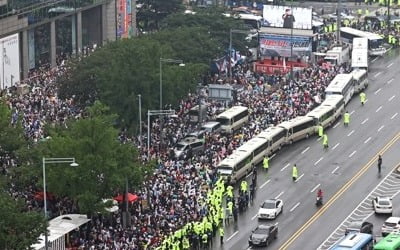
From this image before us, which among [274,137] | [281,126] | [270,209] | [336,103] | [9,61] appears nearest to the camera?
[270,209]

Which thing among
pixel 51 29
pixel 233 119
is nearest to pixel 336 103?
pixel 233 119

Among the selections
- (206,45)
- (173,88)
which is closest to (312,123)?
(173,88)

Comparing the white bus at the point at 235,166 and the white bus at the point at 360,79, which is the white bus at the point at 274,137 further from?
the white bus at the point at 360,79

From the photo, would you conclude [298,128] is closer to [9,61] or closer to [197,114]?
[197,114]

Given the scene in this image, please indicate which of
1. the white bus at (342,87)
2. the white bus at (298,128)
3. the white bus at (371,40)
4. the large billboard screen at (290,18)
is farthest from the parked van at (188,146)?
the white bus at (371,40)

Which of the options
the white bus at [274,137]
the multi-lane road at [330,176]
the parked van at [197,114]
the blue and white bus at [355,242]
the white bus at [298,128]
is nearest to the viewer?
the blue and white bus at [355,242]
